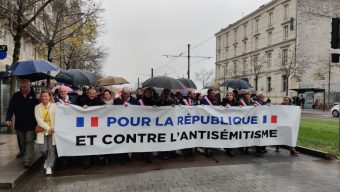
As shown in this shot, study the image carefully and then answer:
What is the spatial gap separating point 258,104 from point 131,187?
16.5ft

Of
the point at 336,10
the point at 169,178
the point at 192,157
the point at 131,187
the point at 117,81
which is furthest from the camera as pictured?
the point at 336,10

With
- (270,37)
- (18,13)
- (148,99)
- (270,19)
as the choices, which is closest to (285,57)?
(270,37)

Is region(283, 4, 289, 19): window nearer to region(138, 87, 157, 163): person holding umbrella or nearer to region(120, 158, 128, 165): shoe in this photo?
region(138, 87, 157, 163): person holding umbrella

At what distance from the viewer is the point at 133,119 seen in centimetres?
841

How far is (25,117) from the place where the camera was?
7480mm

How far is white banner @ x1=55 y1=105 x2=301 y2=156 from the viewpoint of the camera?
7859mm

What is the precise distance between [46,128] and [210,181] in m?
3.59

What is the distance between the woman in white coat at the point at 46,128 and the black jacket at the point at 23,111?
38 cm

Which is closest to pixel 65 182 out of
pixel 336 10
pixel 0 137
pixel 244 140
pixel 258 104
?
pixel 244 140

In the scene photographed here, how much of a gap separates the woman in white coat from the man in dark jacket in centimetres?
39

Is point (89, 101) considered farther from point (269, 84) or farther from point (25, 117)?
point (269, 84)

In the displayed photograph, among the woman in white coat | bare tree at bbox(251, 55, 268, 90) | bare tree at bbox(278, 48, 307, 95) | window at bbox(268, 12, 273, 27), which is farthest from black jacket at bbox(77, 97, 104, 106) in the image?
window at bbox(268, 12, 273, 27)

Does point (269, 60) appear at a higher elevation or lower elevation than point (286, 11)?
lower

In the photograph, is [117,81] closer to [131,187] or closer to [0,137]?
[0,137]
